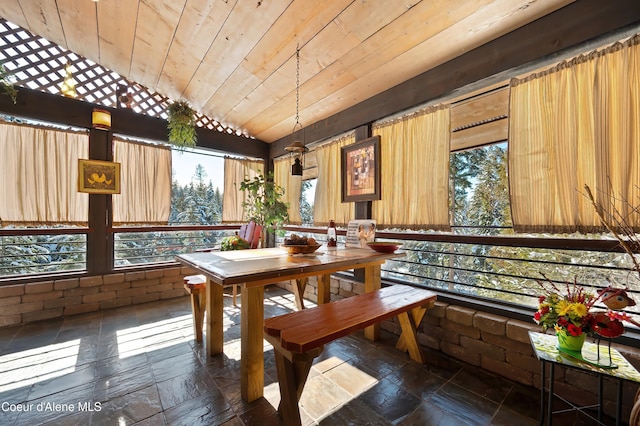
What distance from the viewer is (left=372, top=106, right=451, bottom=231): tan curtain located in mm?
2424

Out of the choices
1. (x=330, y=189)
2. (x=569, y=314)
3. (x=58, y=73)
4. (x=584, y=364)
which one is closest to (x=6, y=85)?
(x=58, y=73)

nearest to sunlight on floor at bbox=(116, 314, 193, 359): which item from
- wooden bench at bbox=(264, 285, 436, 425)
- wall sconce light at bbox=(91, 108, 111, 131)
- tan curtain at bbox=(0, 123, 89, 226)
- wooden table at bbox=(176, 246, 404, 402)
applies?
wooden table at bbox=(176, 246, 404, 402)

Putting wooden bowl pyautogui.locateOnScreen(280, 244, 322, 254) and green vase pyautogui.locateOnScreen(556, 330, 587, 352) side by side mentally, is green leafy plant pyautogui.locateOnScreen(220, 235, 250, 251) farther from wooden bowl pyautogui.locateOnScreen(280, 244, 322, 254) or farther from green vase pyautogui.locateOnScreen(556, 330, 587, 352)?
green vase pyautogui.locateOnScreen(556, 330, 587, 352)

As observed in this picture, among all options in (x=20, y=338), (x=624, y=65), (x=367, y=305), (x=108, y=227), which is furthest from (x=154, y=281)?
(x=624, y=65)

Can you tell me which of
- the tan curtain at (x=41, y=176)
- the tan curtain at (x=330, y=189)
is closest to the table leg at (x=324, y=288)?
the tan curtain at (x=330, y=189)

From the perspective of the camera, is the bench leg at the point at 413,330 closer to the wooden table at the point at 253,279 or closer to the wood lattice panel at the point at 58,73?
the wooden table at the point at 253,279

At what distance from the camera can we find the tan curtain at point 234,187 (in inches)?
174

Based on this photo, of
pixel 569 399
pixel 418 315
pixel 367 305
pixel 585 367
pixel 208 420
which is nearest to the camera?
pixel 585 367

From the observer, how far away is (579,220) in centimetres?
170

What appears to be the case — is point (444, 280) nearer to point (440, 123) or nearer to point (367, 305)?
point (367, 305)

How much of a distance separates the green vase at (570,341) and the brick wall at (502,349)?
17.0 inches

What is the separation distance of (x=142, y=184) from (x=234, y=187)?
130 centimetres

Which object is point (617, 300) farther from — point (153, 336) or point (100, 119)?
point (100, 119)

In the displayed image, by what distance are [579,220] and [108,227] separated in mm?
4707
